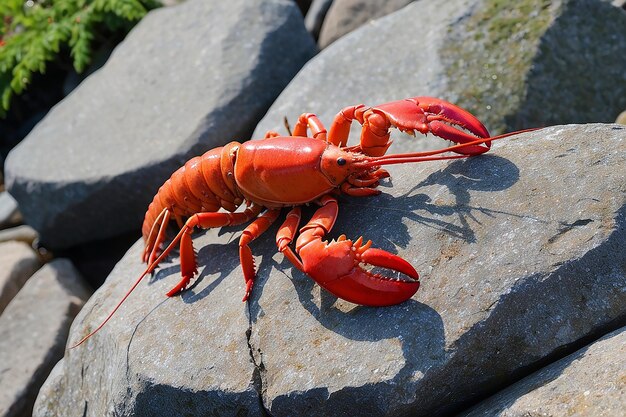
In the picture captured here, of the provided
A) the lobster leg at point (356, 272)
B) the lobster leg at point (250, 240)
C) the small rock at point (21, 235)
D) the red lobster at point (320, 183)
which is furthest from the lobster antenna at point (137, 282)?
the small rock at point (21, 235)

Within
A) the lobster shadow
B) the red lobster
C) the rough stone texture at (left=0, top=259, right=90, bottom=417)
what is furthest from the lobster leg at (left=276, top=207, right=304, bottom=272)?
the rough stone texture at (left=0, top=259, right=90, bottom=417)

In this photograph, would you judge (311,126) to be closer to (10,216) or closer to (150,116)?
(150,116)

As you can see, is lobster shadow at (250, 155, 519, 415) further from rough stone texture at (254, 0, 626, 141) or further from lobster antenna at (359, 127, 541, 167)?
rough stone texture at (254, 0, 626, 141)

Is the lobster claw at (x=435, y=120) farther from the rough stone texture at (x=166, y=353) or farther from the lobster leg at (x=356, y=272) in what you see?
the rough stone texture at (x=166, y=353)

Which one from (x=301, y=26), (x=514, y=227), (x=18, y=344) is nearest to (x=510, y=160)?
(x=514, y=227)

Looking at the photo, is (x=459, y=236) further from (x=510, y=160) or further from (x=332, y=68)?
(x=332, y=68)

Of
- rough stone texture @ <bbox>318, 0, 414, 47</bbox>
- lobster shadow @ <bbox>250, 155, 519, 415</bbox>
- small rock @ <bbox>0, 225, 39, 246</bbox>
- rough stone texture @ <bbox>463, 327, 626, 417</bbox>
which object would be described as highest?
lobster shadow @ <bbox>250, 155, 519, 415</bbox>
